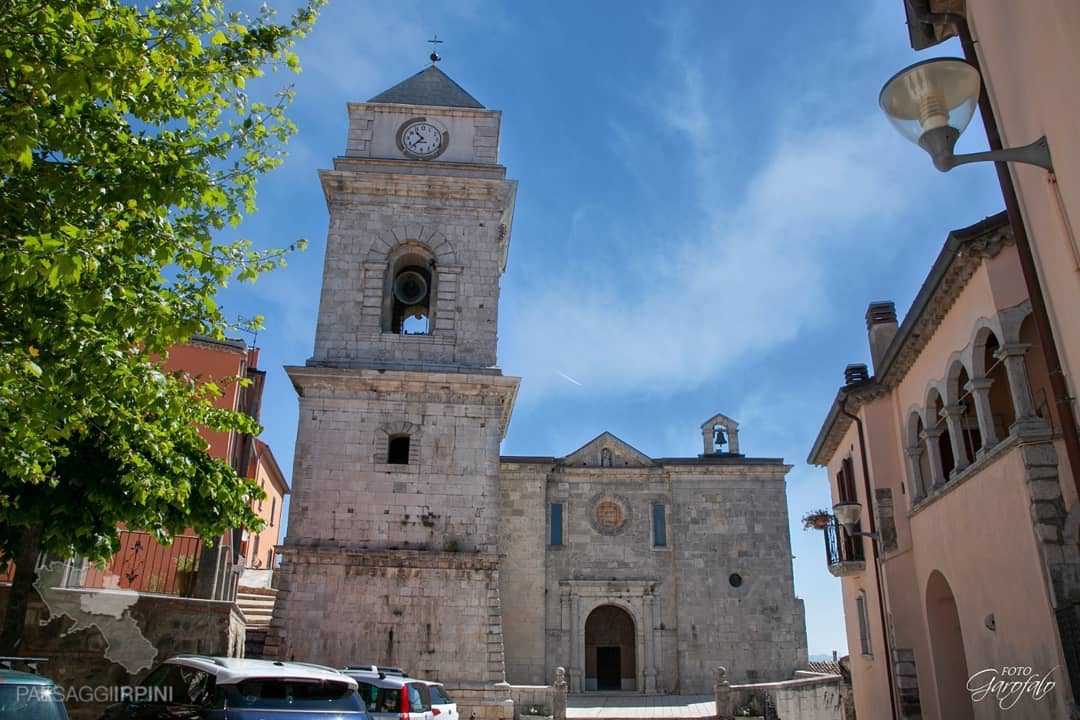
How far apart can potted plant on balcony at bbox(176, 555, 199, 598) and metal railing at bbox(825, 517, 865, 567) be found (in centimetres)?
1304

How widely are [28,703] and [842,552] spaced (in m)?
15.9

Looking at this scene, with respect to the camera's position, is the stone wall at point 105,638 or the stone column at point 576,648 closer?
the stone wall at point 105,638

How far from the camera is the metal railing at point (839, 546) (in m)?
17.3

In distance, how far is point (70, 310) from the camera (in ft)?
24.0

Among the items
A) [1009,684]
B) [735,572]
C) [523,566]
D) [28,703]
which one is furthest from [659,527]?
[28,703]

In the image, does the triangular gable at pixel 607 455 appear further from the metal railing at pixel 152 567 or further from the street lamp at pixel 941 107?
the street lamp at pixel 941 107

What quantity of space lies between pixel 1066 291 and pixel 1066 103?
50.2 inches

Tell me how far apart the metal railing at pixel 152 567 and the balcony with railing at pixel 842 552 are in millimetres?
13017

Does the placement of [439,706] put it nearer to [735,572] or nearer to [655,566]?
[655,566]

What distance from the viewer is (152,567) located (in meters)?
15.1

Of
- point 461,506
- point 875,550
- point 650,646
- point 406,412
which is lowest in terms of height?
point 650,646

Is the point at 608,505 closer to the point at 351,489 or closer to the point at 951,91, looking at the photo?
the point at 351,489

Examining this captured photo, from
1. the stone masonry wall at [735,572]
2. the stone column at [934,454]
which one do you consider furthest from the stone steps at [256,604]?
the stone masonry wall at [735,572]

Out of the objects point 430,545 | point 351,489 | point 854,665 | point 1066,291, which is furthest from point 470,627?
point 1066,291
